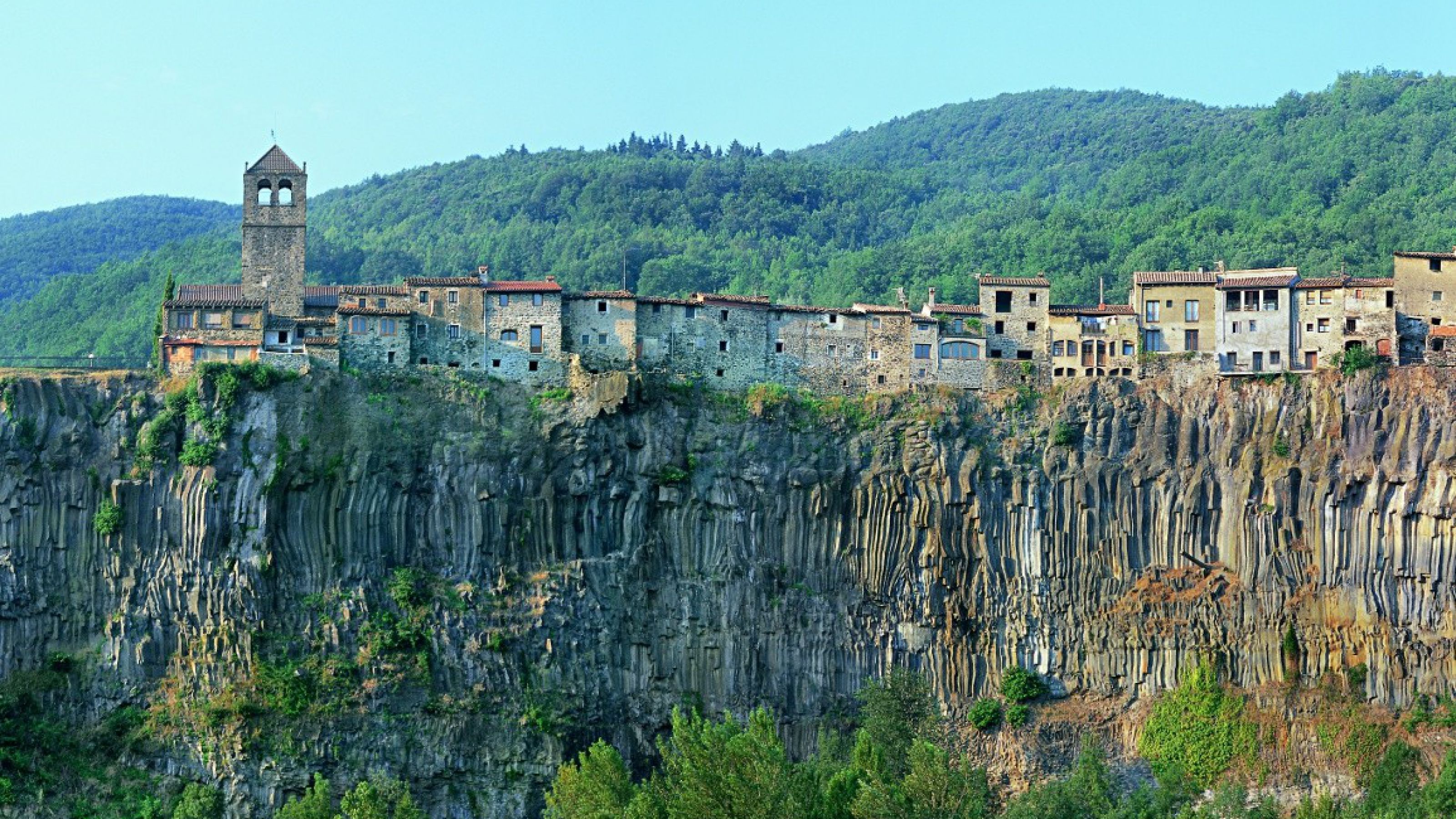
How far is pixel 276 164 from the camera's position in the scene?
84000 mm

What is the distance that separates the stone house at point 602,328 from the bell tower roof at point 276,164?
10.6 meters

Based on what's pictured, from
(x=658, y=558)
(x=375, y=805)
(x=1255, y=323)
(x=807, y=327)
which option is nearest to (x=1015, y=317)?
Answer: (x=807, y=327)

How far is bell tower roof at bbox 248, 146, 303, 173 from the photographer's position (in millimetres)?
83812

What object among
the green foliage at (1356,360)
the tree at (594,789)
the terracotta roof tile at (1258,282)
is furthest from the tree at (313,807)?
the green foliage at (1356,360)

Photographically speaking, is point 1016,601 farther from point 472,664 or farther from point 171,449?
point 171,449

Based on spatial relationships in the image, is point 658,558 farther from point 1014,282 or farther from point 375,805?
point 375,805

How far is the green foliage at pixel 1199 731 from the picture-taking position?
76812 mm

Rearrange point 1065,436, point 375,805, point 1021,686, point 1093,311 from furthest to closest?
point 1093,311, point 1065,436, point 1021,686, point 375,805

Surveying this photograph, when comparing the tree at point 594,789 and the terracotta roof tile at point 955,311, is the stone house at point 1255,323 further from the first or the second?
the tree at point 594,789

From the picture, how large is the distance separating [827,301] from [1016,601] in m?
34.8

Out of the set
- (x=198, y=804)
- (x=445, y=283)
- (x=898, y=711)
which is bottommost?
(x=198, y=804)

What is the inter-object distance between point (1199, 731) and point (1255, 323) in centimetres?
1438

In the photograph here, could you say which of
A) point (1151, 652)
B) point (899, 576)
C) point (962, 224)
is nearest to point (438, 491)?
point (899, 576)

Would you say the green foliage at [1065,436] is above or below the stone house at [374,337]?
below
